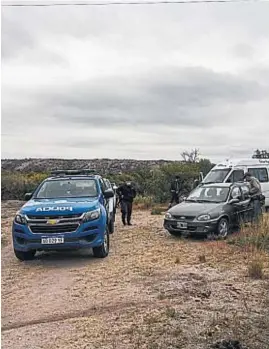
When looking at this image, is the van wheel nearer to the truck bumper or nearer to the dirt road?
the dirt road

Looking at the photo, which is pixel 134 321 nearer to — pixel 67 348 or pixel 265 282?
pixel 67 348

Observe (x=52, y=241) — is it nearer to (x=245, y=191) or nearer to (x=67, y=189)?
(x=67, y=189)

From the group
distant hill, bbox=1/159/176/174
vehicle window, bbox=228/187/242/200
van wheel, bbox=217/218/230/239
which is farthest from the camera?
distant hill, bbox=1/159/176/174

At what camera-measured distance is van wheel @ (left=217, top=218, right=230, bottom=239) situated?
1208 cm

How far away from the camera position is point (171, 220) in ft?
41.0

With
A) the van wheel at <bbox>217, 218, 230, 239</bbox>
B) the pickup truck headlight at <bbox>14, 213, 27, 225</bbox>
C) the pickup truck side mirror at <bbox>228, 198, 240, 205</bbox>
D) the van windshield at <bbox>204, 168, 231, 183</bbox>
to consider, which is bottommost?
the van wheel at <bbox>217, 218, 230, 239</bbox>

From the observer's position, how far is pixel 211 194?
13.4m

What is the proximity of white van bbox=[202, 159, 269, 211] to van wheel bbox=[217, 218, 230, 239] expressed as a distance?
19.4 ft

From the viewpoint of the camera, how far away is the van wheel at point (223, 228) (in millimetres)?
12078

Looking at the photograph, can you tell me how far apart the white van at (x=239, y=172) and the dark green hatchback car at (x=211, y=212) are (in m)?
4.44

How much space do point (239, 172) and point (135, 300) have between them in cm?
1302


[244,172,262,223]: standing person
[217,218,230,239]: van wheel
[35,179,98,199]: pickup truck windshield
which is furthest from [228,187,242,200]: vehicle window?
[35,179,98,199]: pickup truck windshield

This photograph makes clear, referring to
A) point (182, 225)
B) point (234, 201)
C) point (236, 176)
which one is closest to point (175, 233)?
point (182, 225)

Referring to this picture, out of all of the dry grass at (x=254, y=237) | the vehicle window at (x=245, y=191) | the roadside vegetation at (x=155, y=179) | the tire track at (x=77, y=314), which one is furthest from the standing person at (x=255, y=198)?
the roadside vegetation at (x=155, y=179)
